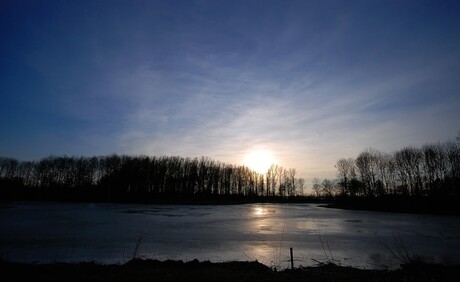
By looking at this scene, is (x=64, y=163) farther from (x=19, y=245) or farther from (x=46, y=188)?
(x=19, y=245)

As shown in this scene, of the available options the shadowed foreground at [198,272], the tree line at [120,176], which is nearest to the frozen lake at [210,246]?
the shadowed foreground at [198,272]

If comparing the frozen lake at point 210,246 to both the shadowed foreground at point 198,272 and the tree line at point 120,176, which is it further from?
the tree line at point 120,176

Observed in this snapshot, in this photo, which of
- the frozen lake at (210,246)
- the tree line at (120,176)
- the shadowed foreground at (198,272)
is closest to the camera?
the shadowed foreground at (198,272)

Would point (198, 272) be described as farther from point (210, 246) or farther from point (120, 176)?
point (120, 176)

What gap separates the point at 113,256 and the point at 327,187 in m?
136

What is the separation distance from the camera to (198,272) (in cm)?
971

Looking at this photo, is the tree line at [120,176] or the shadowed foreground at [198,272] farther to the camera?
the tree line at [120,176]

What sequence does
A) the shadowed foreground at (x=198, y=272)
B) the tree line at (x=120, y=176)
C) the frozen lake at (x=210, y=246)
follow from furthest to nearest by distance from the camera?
1. the tree line at (x=120, y=176)
2. the frozen lake at (x=210, y=246)
3. the shadowed foreground at (x=198, y=272)

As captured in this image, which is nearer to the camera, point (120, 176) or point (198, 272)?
point (198, 272)

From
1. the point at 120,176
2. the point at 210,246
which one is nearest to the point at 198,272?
the point at 210,246

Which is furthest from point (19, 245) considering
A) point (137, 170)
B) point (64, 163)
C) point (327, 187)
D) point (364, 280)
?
point (327, 187)

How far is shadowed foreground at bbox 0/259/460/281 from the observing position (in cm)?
886

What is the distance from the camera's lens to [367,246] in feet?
52.5

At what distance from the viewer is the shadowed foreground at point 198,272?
886 cm
